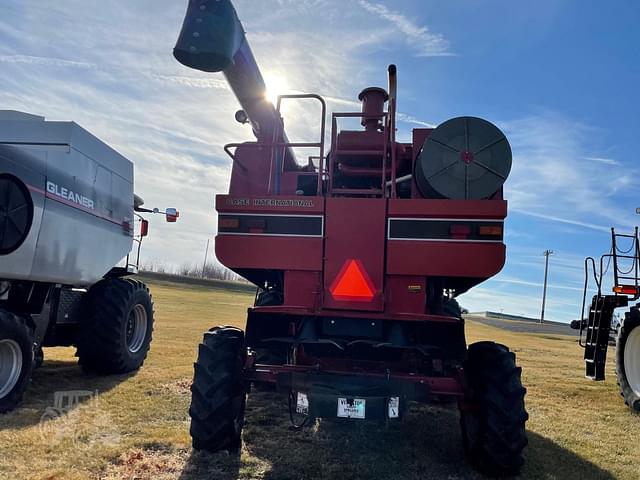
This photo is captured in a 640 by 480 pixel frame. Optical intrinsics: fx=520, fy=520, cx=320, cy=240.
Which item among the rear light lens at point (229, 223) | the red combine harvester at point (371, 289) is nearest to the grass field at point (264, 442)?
the red combine harvester at point (371, 289)

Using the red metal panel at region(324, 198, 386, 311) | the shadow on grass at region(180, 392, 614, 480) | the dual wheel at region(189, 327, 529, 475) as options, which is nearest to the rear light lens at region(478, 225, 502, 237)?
the red metal panel at region(324, 198, 386, 311)

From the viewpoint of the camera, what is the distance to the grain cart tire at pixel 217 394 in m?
4.39

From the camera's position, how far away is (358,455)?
4.80 meters

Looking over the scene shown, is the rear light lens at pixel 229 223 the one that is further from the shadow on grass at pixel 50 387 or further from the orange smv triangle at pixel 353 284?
the shadow on grass at pixel 50 387

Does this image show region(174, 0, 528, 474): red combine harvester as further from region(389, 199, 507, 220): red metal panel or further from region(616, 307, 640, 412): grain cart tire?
region(616, 307, 640, 412): grain cart tire

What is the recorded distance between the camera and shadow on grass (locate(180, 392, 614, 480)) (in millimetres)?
4324

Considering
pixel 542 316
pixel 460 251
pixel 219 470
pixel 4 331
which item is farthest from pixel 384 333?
pixel 542 316

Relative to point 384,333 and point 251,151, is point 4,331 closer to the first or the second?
point 251,151

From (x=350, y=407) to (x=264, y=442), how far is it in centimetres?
137

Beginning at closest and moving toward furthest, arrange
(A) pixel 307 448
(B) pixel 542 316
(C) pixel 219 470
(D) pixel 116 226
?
(C) pixel 219 470 → (A) pixel 307 448 → (D) pixel 116 226 → (B) pixel 542 316

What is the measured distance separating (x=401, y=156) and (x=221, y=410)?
10.2 feet

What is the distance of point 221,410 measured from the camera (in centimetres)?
439

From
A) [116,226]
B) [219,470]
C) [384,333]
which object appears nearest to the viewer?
[219,470]

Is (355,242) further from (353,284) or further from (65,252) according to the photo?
(65,252)
